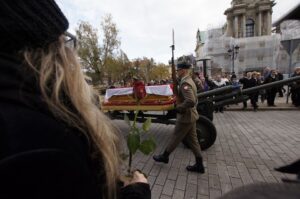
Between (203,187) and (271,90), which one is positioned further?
(271,90)

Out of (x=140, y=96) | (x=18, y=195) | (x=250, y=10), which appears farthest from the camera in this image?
(x=250, y=10)

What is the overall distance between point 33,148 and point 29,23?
0.33 metres

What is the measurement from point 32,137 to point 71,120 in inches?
5.8

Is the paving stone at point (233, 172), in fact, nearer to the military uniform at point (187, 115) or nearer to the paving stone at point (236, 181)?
the paving stone at point (236, 181)

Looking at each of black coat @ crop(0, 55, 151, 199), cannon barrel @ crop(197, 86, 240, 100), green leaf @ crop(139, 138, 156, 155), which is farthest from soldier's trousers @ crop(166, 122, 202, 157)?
black coat @ crop(0, 55, 151, 199)

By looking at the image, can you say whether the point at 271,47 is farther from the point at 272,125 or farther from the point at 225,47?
the point at 272,125

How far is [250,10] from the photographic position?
171 feet

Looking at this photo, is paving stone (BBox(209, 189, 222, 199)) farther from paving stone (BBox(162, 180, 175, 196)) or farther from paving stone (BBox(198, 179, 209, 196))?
paving stone (BBox(162, 180, 175, 196))

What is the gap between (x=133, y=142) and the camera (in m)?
1.42

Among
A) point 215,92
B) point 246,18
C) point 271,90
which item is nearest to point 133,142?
point 215,92

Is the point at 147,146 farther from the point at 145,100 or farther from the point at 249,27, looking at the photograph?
the point at 249,27

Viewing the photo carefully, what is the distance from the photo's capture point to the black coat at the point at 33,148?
0.60 meters

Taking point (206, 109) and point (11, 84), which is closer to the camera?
point (11, 84)

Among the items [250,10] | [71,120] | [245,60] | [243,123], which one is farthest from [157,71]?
[71,120]
